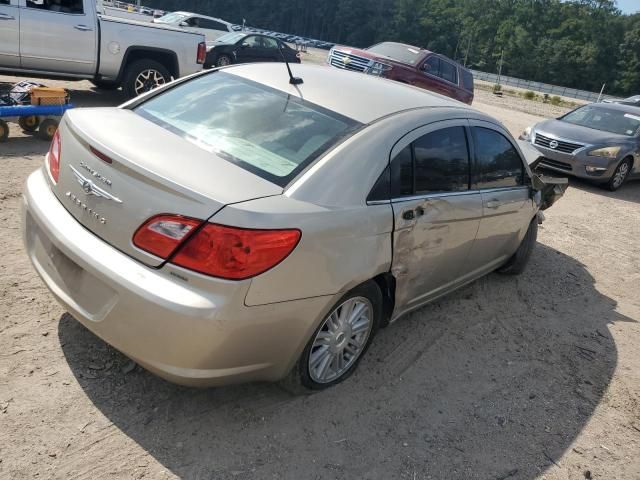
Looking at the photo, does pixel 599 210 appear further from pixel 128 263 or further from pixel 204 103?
pixel 128 263

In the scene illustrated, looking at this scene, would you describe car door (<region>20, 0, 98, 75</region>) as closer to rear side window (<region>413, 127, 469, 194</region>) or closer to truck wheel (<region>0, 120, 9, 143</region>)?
truck wheel (<region>0, 120, 9, 143</region>)

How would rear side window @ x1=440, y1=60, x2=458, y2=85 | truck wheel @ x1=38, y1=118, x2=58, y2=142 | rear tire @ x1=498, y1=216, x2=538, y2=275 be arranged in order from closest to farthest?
rear tire @ x1=498, y1=216, x2=538, y2=275
truck wheel @ x1=38, y1=118, x2=58, y2=142
rear side window @ x1=440, y1=60, x2=458, y2=85

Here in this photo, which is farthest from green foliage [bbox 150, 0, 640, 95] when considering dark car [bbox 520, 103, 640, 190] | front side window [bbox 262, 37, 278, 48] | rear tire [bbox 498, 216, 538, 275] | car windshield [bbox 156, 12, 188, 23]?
Result: rear tire [bbox 498, 216, 538, 275]

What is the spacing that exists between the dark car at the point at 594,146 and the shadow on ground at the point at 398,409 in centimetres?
682

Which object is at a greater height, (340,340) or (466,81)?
(466,81)

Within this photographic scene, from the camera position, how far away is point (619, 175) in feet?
35.3

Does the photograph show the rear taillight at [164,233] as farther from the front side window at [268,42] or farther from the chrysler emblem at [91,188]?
the front side window at [268,42]

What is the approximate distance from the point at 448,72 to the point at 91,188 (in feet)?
45.6

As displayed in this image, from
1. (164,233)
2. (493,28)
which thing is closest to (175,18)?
(164,233)

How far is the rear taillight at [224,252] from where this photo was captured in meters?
2.39

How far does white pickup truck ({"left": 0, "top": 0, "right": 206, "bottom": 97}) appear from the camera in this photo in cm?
800

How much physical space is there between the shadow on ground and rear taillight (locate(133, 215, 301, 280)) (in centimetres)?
92

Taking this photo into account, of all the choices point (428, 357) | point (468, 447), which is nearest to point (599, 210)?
point (428, 357)

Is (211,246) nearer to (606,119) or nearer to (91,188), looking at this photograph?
(91,188)
